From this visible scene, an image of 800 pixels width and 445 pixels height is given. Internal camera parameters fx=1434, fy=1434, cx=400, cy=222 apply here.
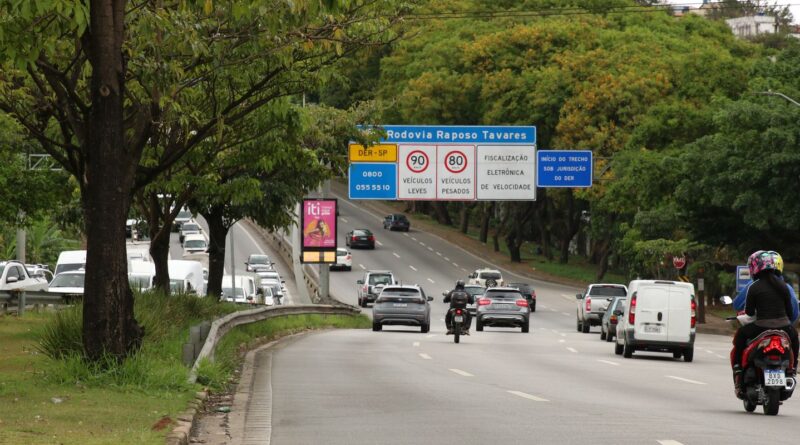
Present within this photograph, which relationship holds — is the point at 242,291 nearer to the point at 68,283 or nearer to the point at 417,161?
the point at 417,161

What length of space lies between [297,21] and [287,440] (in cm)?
626

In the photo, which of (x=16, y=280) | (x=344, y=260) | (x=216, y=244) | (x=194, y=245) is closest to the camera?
(x=216, y=244)

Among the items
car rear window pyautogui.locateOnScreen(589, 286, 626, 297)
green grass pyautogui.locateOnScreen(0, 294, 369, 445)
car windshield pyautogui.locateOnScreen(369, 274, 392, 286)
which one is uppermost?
car windshield pyautogui.locateOnScreen(369, 274, 392, 286)

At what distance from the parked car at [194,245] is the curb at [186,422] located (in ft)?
221

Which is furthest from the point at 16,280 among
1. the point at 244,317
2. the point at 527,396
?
the point at 527,396

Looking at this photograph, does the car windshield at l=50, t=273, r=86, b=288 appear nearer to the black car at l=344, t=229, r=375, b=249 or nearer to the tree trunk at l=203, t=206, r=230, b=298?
the tree trunk at l=203, t=206, r=230, b=298

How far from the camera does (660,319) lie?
31.2m

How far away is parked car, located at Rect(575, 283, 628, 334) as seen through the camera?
49.1 meters

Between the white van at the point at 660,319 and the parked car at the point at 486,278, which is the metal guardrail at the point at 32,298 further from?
the parked car at the point at 486,278

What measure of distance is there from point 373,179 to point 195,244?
34.8m

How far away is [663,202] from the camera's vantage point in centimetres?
6388

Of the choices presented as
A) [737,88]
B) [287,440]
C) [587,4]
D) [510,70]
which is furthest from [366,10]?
[587,4]

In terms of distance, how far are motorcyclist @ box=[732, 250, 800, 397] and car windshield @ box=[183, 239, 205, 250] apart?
69.7 metres

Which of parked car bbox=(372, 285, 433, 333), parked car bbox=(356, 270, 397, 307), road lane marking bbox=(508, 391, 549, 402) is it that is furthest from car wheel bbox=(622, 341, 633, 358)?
parked car bbox=(356, 270, 397, 307)
